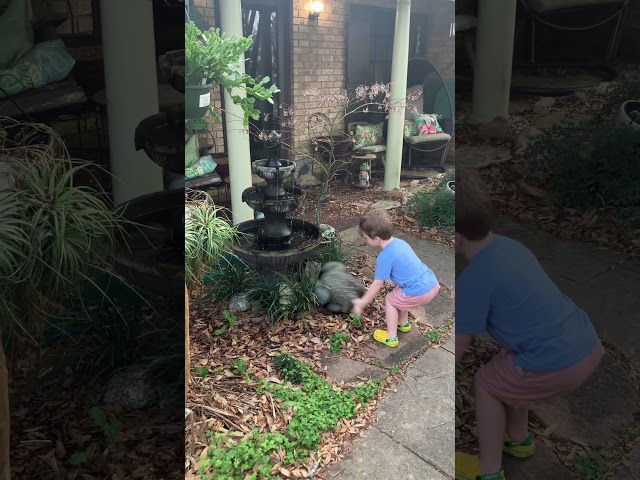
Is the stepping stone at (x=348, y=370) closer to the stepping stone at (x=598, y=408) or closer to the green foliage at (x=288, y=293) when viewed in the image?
the green foliage at (x=288, y=293)

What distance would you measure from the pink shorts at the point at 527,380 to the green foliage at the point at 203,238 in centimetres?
67

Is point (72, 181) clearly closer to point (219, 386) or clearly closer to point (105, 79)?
point (105, 79)

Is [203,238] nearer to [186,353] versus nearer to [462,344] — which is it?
[186,353]

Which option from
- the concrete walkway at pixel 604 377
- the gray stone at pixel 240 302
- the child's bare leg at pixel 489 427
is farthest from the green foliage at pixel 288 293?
the concrete walkway at pixel 604 377

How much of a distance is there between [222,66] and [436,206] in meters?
0.57

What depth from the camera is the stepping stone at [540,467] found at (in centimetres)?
100

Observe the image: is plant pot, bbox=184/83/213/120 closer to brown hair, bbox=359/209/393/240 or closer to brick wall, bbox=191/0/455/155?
brick wall, bbox=191/0/455/155

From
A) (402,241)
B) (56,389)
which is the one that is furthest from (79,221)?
(402,241)

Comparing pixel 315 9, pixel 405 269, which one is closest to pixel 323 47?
pixel 315 9

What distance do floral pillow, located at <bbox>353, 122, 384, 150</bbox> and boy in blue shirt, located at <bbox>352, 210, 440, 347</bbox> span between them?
0.17 m

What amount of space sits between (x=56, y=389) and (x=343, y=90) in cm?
91

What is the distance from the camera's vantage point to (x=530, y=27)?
0.88m

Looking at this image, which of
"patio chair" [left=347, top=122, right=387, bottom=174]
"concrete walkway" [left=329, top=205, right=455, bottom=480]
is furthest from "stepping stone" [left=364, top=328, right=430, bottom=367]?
"patio chair" [left=347, top=122, right=387, bottom=174]

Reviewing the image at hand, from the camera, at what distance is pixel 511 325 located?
0.89 meters
